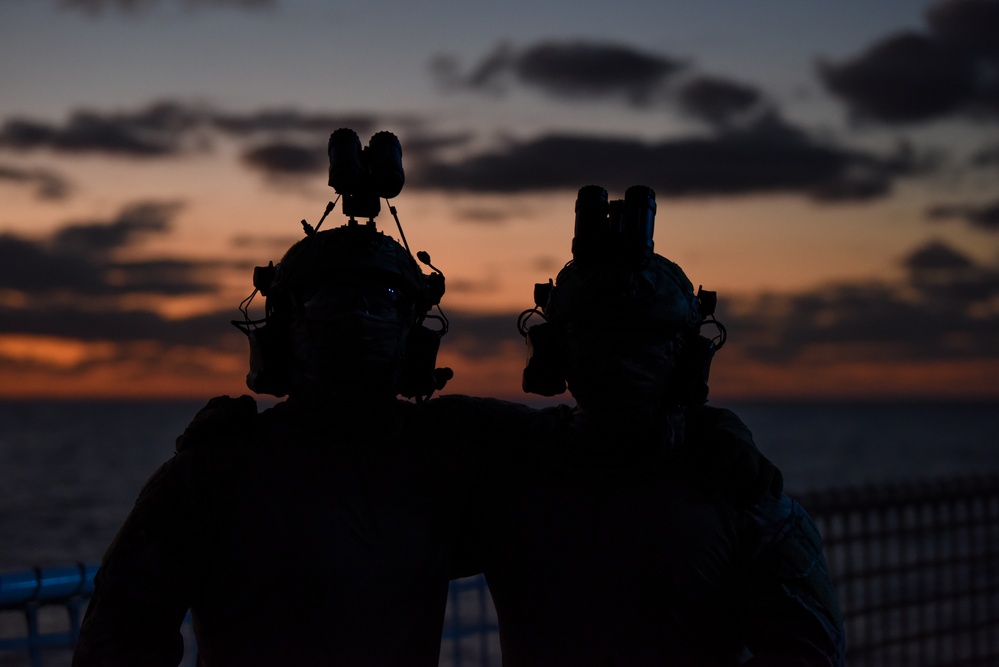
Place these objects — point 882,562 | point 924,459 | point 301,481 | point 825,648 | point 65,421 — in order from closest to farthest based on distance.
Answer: point 825,648, point 301,481, point 882,562, point 924,459, point 65,421

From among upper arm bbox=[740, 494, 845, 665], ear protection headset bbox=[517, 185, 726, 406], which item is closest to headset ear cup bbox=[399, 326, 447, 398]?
ear protection headset bbox=[517, 185, 726, 406]

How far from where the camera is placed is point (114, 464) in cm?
6328

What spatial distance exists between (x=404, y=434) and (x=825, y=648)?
4.82ft

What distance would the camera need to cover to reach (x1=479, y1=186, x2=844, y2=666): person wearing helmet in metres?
3.01

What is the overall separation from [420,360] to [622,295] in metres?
0.75

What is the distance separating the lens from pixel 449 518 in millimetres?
3279

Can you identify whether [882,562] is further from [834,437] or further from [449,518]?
[834,437]

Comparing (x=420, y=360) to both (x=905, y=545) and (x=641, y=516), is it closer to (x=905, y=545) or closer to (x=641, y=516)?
(x=641, y=516)

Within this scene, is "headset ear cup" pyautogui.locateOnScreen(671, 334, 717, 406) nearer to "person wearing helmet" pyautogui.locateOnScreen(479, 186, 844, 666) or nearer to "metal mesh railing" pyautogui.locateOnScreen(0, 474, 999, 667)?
"person wearing helmet" pyautogui.locateOnScreen(479, 186, 844, 666)

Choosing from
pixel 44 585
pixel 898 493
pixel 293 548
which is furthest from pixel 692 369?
pixel 898 493

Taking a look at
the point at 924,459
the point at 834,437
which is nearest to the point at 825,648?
the point at 924,459

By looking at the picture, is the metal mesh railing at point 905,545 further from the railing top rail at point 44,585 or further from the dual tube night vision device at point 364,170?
the railing top rail at point 44,585

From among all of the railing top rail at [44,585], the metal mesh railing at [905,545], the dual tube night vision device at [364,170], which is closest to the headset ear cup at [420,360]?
the dual tube night vision device at [364,170]

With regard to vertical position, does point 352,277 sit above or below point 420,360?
above
